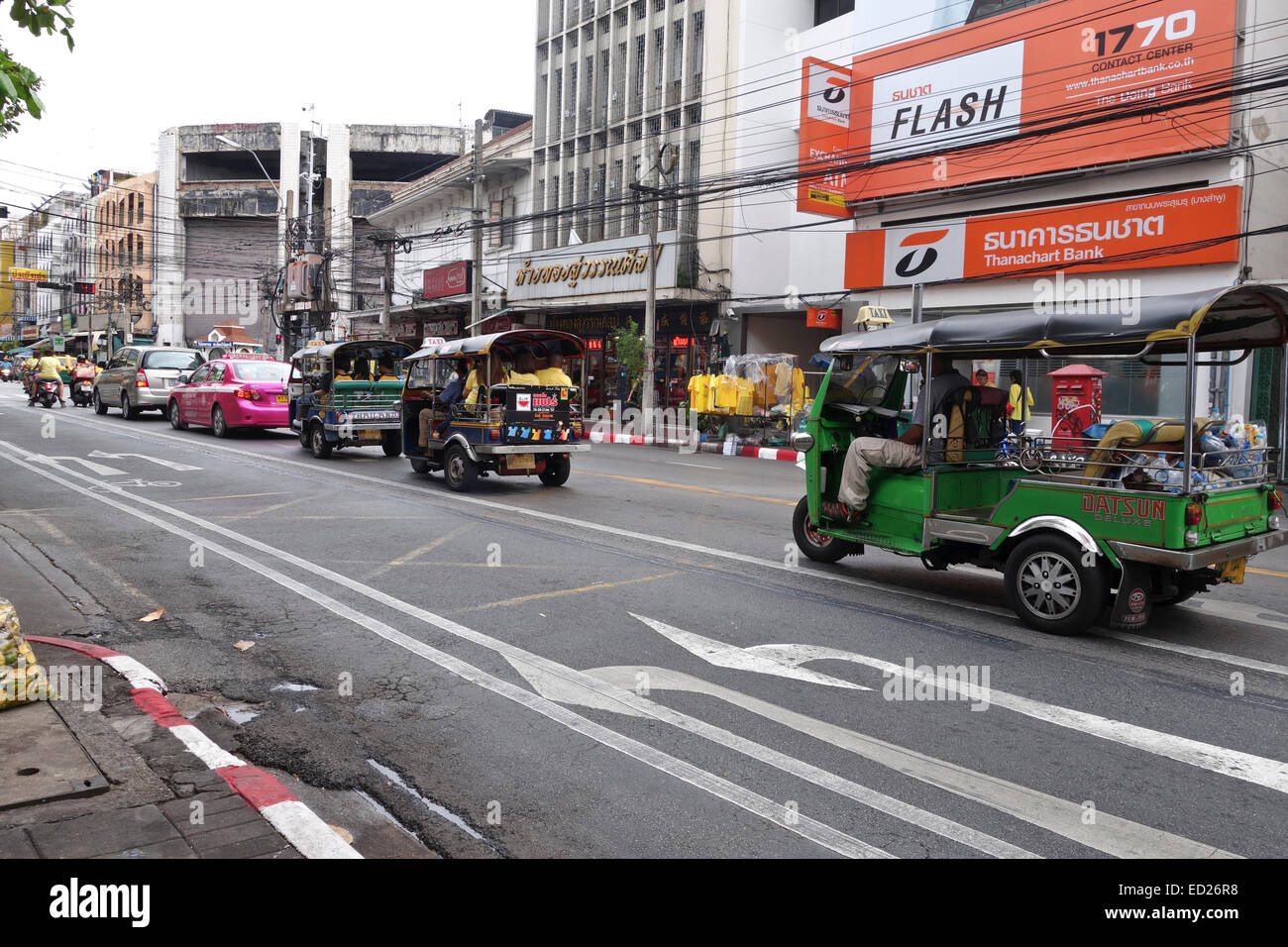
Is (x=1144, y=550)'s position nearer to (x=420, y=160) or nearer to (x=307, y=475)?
(x=307, y=475)

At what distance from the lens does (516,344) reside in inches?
561

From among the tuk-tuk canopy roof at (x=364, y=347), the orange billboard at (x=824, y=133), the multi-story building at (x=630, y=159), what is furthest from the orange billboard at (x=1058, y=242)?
the tuk-tuk canopy roof at (x=364, y=347)

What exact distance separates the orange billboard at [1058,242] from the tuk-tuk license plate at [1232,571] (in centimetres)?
1257

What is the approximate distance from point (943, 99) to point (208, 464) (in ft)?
58.7

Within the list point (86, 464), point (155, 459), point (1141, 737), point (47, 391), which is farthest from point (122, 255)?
point (1141, 737)

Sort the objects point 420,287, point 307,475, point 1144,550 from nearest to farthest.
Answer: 1. point 1144,550
2. point 307,475
3. point 420,287

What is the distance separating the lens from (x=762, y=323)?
30969 mm

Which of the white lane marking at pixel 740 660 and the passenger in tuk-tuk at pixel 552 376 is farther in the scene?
the passenger in tuk-tuk at pixel 552 376

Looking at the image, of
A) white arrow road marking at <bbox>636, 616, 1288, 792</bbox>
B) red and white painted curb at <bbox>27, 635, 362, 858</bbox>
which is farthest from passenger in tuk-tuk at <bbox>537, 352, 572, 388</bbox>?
red and white painted curb at <bbox>27, 635, 362, 858</bbox>

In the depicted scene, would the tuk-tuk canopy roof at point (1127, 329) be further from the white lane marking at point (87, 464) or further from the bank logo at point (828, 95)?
the bank logo at point (828, 95)

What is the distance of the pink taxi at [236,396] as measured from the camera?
21.9m

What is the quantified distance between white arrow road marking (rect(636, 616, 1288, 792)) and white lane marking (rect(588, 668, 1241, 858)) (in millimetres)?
866
